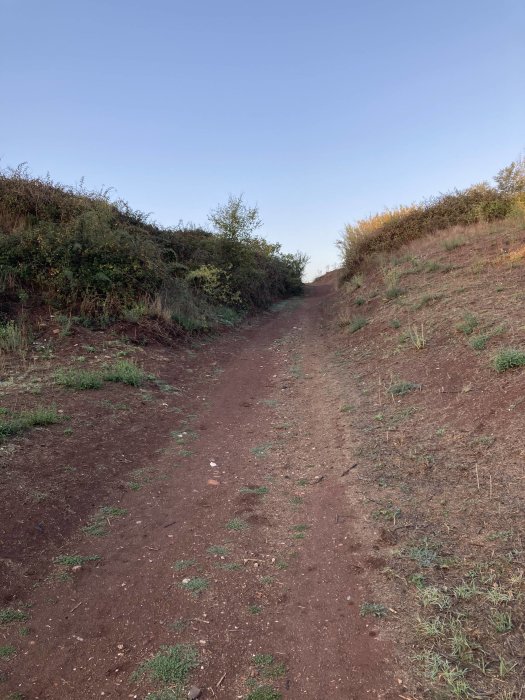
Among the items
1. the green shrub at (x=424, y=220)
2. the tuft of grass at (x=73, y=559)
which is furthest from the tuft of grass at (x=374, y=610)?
the green shrub at (x=424, y=220)

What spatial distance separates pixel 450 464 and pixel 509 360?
2089 mm

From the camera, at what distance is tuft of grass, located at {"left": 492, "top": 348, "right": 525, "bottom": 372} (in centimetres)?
589

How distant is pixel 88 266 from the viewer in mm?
10695

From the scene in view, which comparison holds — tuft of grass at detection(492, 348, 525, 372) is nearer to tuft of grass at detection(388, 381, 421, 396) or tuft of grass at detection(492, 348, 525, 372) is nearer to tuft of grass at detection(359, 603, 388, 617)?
tuft of grass at detection(388, 381, 421, 396)

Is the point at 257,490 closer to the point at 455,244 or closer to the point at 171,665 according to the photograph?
the point at 171,665

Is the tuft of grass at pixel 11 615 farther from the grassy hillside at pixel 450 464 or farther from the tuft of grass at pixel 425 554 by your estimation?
the tuft of grass at pixel 425 554

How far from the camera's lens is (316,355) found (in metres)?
11.3

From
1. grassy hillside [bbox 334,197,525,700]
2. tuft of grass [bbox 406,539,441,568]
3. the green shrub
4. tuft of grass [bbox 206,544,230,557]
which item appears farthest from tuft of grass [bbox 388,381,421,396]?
the green shrub

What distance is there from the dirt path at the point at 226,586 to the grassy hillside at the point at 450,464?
276mm

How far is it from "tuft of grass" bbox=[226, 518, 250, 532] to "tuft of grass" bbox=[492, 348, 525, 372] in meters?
4.03

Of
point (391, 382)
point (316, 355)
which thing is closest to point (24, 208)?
point (316, 355)

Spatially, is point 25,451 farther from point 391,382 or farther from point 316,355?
point 316,355

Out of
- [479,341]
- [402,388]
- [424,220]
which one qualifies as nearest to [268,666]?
[402,388]

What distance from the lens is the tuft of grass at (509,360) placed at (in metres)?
5.89
